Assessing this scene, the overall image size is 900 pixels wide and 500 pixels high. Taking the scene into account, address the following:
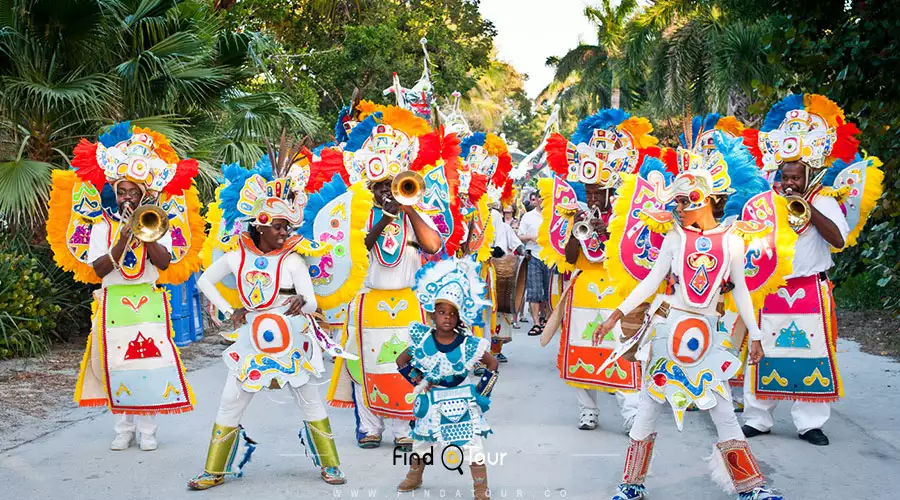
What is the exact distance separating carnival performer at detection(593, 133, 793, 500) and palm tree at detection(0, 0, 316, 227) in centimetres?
697

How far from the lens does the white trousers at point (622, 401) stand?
724cm

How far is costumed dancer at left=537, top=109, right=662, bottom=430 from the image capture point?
737 cm

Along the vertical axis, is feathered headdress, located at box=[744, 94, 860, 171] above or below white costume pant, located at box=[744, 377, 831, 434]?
above

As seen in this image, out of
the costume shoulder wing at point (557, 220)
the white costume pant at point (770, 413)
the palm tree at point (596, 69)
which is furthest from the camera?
the palm tree at point (596, 69)

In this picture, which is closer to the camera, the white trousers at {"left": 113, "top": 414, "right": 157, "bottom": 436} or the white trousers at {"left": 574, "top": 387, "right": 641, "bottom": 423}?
the white trousers at {"left": 113, "top": 414, "right": 157, "bottom": 436}

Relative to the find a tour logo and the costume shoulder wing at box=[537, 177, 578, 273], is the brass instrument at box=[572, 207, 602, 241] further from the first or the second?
the find a tour logo

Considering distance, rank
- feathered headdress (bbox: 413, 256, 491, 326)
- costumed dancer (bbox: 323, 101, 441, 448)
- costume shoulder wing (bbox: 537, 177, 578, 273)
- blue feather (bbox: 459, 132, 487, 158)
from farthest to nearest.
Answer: blue feather (bbox: 459, 132, 487, 158), costume shoulder wing (bbox: 537, 177, 578, 273), costumed dancer (bbox: 323, 101, 441, 448), feathered headdress (bbox: 413, 256, 491, 326)

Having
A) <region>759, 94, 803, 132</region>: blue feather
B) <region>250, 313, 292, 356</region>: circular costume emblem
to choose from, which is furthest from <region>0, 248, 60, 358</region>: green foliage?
<region>759, 94, 803, 132</region>: blue feather

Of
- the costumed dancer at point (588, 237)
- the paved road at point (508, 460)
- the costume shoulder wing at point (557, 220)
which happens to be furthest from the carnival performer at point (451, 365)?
the costume shoulder wing at point (557, 220)

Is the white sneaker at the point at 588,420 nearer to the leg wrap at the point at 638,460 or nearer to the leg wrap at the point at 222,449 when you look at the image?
the leg wrap at the point at 638,460

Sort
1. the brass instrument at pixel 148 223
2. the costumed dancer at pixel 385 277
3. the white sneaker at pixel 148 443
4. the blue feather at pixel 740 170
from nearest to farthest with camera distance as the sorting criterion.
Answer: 1. the blue feather at pixel 740 170
2. the brass instrument at pixel 148 223
3. the costumed dancer at pixel 385 277
4. the white sneaker at pixel 148 443

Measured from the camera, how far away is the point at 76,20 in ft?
36.4

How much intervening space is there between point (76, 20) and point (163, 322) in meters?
5.59

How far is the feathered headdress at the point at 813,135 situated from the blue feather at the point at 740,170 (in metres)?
1.42
